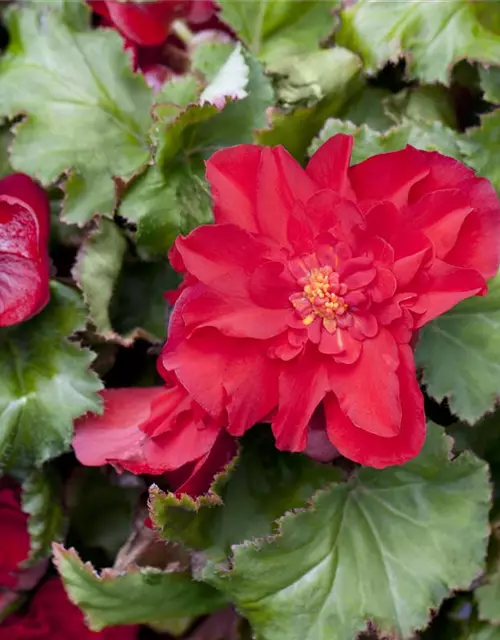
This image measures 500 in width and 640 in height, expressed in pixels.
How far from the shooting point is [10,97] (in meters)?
0.71

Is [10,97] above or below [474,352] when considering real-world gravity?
above

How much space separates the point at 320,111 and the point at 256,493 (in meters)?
0.34

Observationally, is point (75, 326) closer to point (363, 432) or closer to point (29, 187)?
point (29, 187)

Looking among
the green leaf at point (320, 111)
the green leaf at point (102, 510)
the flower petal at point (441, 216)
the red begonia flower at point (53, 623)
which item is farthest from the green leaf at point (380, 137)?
the red begonia flower at point (53, 623)

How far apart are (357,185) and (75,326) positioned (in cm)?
27

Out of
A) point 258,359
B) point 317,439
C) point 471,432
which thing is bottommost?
point 471,432

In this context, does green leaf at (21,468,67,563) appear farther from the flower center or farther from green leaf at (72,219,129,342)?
the flower center

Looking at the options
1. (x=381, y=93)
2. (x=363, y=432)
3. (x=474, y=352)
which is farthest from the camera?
(x=381, y=93)

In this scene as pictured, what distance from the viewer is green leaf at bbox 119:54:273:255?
634 millimetres

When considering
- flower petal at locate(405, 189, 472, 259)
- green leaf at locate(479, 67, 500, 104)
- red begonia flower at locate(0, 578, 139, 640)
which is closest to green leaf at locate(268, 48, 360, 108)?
green leaf at locate(479, 67, 500, 104)

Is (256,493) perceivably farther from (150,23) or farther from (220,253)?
(150,23)

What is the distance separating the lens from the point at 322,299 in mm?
509

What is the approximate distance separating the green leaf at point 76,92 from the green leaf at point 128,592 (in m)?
0.34

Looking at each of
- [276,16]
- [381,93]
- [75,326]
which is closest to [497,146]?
[381,93]
